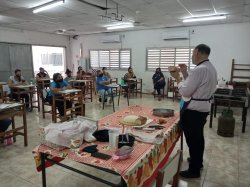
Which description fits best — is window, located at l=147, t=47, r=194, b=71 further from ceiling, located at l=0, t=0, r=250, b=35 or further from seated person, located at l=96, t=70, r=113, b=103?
seated person, located at l=96, t=70, r=113, b=103

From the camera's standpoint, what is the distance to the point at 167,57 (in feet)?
25.0

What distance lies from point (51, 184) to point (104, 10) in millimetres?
3880

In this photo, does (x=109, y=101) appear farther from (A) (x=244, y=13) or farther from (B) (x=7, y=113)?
(A) (x=244, y=13)

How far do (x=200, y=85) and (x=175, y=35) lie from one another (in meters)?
5.58

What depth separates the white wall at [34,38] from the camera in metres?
7.30

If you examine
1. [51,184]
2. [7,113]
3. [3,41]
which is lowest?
[51,184]

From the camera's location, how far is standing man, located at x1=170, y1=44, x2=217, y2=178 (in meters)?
2.01

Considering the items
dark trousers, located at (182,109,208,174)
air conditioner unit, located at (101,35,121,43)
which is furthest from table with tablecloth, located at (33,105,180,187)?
air conditioner unit, located at (101,35,121,43)

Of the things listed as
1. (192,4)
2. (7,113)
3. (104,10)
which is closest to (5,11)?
(104,10)

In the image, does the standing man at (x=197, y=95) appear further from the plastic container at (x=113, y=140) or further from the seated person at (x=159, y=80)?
the seated person at (x=159, y=80)

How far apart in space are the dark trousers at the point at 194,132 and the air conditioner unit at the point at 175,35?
5.46 metres

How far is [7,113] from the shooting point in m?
2.96

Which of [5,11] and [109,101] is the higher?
[5,11]

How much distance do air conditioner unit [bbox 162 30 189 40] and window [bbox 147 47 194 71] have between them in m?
0.40
